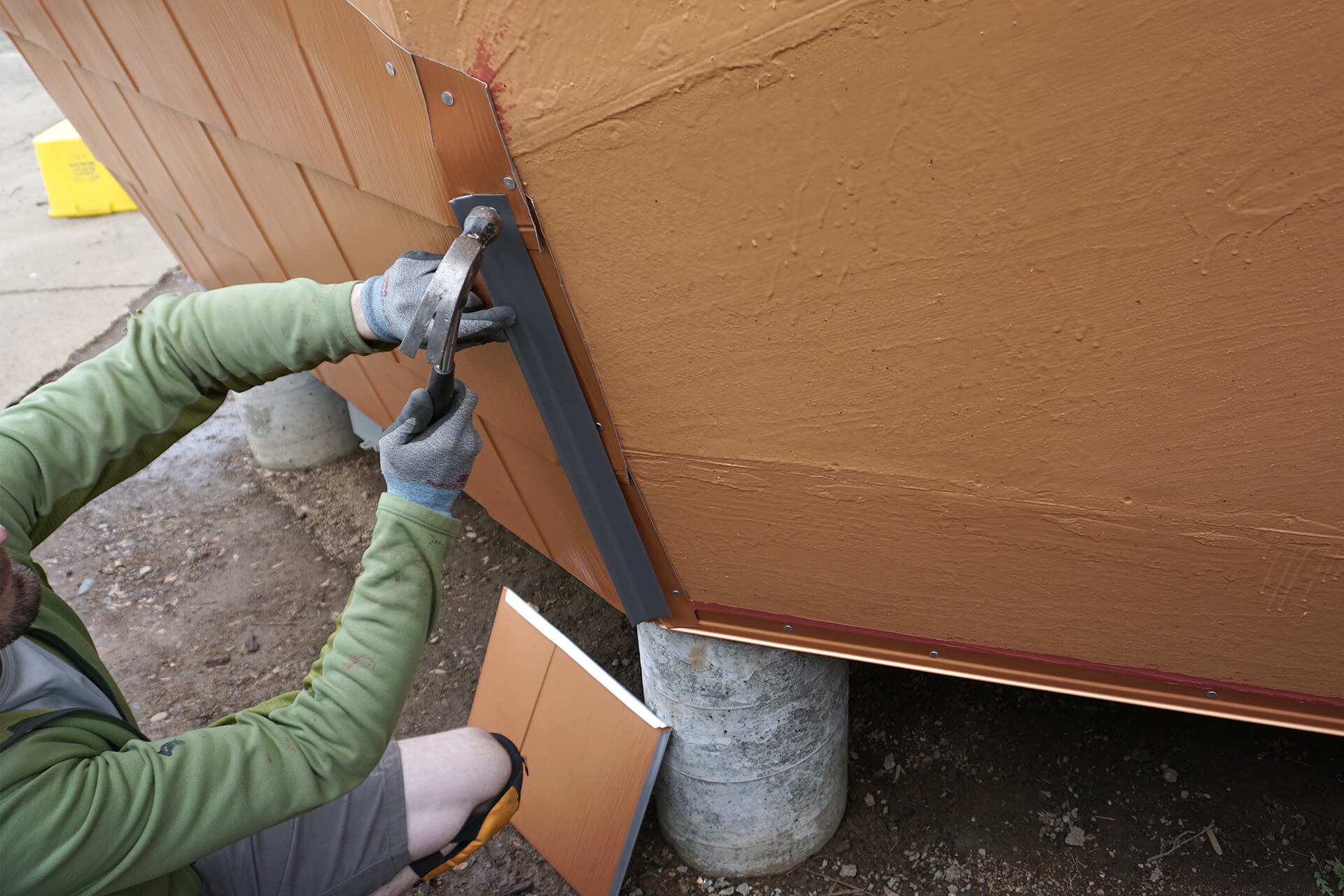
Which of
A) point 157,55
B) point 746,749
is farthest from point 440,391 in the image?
point 157,55

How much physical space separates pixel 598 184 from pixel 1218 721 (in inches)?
83.7

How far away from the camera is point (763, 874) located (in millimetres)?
2123

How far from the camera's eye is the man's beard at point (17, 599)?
1.16 m

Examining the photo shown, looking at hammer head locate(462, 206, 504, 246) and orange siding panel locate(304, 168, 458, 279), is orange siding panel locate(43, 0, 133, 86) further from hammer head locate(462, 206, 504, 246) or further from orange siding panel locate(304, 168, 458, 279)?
hammer head locate(462, 206, 504, 246)

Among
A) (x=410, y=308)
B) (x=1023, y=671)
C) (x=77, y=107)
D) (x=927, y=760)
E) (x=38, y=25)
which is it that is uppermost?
(x=38, y=25)

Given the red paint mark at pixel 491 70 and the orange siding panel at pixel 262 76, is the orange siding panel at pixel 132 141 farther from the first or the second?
the red paint mark at pixel 491 70

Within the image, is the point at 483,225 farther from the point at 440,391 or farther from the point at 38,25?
the point at 38,25

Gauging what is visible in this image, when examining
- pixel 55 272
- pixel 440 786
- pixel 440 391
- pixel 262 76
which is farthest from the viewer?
pixel 55 272

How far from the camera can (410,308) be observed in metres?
1.33

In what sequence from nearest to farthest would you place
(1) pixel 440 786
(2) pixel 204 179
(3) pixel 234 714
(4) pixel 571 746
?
(3) pixel 234 714 → (1) pixel 440 786 → (4) pixel 571 746 → (2) pixel 204 179

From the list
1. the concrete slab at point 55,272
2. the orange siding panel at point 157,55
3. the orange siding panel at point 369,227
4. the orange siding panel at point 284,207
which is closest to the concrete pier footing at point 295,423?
the orange siding panel at point 284,207

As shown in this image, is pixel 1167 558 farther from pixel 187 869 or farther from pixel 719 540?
pixel 187 869

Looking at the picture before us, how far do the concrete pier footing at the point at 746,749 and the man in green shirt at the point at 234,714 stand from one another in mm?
522

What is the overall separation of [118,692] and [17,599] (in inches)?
15.3
